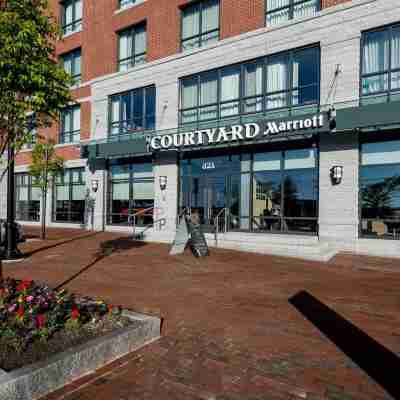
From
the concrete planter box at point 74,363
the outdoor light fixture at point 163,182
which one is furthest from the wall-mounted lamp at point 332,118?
the concrete planter box at point 74,363

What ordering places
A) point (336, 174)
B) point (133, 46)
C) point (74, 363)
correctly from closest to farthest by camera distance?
point (74, 363)
point (336, 174)
point (133, 46)

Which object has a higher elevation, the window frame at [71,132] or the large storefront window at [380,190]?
the window frame at [71,132]

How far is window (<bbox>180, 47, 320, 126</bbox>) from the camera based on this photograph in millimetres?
13727

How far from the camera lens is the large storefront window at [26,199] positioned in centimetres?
2459

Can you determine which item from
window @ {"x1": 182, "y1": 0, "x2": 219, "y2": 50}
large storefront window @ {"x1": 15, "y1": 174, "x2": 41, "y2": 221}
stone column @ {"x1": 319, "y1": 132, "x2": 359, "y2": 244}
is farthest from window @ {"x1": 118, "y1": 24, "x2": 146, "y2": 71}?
stone column @ {"x1": 319, "y1": 132, "x2": 359, "y2": 244}

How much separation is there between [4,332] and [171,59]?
16.1m

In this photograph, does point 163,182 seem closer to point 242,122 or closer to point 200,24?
point 242,122

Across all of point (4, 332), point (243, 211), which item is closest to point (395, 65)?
point (243, 211)

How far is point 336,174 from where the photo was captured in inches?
484

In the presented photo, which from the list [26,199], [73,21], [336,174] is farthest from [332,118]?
[26,199]

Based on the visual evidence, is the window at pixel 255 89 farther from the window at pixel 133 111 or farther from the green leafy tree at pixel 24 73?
the green leafy tree at pixel 24 73

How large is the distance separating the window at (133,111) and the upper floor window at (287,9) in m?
7.01

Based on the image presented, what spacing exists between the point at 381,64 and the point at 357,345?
11.4 m

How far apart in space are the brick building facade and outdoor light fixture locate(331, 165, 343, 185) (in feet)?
0.23
